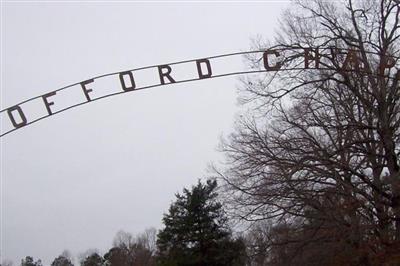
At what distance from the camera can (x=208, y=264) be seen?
147 feet

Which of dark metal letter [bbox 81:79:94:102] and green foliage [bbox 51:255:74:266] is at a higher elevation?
green foliage [bbox 51:255:74:266]

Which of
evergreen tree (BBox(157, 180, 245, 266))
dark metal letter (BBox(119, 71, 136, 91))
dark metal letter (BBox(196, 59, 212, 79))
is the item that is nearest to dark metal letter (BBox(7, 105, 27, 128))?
dark metal letter (BBox(119, 71, 136, 91))

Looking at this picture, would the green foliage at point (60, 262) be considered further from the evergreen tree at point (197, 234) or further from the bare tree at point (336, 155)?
the bare tree at point (336, 155)

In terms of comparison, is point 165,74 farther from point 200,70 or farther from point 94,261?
point 94,261

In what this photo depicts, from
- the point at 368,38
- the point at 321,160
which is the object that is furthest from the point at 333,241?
the point at 368,38

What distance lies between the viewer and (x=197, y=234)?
45.5m

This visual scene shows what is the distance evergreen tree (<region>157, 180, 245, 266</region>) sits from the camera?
44.3 m

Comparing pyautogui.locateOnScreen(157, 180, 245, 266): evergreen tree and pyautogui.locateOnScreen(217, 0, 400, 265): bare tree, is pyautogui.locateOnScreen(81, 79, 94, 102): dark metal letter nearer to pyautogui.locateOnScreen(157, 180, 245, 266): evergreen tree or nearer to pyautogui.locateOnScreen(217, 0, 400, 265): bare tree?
pyautogui.locateOnScreen(217, 0, 400, 265): bare tree

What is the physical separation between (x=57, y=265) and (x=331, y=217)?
81.1 meters

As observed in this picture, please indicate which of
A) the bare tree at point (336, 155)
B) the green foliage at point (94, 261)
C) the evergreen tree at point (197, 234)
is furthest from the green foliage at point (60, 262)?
the bare tree at point (336, 155)

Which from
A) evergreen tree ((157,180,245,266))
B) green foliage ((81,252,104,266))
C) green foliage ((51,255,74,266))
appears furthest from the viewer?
green foliage ((51,255,74,266))

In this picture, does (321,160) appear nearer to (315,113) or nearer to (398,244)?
(315,113)

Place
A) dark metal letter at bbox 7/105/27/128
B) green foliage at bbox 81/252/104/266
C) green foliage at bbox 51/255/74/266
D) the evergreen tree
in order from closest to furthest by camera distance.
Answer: dark metal letter at bbox 7/105/27/128, the evergreen tree, green foliage at bbox 81/252/104/266, green foliage at bbox 51/255/74/266

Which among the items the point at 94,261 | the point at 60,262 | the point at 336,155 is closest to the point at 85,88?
the point at 336,155
